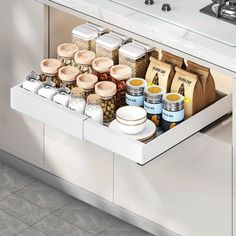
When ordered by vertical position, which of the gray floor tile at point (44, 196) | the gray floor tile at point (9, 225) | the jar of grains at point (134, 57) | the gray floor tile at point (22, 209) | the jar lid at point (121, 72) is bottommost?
the gray floor tile at point (9, 225)

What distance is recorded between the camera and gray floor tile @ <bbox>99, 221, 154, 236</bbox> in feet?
13.8

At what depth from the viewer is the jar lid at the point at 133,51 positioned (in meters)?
3.77

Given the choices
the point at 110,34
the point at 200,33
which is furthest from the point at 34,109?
the point at 200,33

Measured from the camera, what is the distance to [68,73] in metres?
3.81

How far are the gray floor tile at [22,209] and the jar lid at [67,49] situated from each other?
77 centimetres

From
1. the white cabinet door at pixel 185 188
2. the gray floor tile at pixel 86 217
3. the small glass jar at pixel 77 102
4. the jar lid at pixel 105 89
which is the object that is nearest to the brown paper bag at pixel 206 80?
the white cabinet door at pixel 185 188

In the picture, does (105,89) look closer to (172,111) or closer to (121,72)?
(121,72)

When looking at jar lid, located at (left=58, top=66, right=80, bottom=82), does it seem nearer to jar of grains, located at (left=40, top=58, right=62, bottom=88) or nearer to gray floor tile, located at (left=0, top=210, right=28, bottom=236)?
jar of grains, located at (left=40, top=58, right=62, bottom=88)

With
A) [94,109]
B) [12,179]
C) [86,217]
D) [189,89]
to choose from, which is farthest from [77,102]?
[12,179]

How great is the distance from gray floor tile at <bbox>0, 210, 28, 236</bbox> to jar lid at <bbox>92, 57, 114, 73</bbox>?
831 mm

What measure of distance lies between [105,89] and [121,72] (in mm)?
118

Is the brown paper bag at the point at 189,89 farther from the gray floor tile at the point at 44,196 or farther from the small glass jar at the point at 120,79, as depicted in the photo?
the gray floor tile at the point at 44,196

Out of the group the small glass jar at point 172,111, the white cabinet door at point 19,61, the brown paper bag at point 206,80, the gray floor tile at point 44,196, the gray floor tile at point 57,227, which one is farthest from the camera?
the gray floor tile at point 44,196

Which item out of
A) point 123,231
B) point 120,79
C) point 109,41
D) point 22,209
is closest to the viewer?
point 120,79
